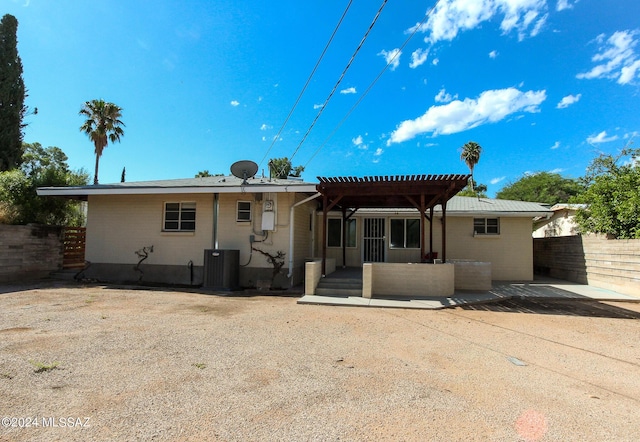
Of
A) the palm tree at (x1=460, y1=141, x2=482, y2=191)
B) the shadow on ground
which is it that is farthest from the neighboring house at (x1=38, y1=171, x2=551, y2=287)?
the palm tree at (x1=460, y1=141, x2=482, y2=191)

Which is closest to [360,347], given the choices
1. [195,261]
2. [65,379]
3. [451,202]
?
[65,379]

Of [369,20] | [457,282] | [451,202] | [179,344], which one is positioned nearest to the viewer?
[179,344]

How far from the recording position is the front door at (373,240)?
13.3 metres

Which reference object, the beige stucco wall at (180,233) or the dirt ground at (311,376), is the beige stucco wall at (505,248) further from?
the beige stucco wall at (180,233)

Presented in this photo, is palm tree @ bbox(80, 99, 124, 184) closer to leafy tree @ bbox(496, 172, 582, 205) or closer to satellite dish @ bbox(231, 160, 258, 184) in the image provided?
satellite dish @ bbox(231, 160, 258, 184)

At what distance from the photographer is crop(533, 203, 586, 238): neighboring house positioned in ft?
50.9

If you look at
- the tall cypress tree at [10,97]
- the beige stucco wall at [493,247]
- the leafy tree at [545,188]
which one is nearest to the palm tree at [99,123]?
the tall cypress tree at [10,97]

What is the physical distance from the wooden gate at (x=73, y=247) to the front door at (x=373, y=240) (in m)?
11.2

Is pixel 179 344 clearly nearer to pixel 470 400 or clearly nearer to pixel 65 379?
pixel 65 379

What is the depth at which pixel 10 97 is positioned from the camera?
16891mm

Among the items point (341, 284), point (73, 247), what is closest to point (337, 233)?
point (341, 284)

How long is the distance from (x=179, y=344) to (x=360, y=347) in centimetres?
257

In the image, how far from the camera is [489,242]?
1279 cm

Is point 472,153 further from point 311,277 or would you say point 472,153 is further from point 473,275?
point 311,277
